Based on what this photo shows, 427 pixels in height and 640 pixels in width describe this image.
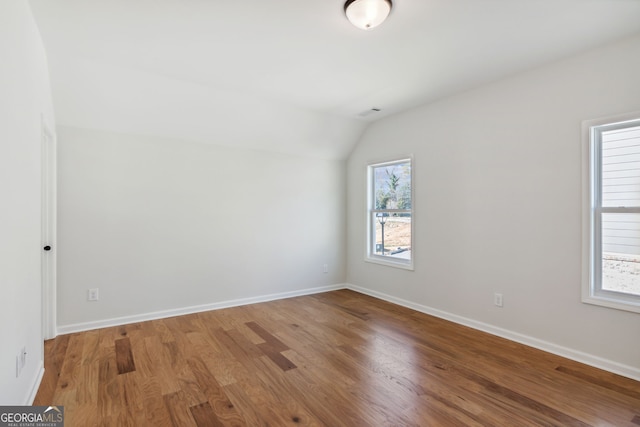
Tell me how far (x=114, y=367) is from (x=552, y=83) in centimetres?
439

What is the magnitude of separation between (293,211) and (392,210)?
4.74ft

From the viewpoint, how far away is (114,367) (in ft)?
8.26

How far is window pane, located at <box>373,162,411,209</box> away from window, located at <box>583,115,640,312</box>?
196 centimetres

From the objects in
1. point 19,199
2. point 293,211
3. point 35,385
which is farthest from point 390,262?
point 19,199

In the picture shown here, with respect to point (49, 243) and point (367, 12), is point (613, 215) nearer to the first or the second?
point (367, 12)

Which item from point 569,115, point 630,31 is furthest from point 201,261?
point 630,31

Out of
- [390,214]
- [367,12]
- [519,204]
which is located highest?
[367,12]

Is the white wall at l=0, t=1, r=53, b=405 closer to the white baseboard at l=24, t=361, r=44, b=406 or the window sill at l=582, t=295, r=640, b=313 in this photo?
the white baseboard at l=24, t=361, r=44, b=406

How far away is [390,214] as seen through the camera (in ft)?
15.0

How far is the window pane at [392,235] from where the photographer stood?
4309 millimetres

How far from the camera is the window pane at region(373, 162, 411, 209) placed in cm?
431

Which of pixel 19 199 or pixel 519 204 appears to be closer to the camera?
pixel 19 199

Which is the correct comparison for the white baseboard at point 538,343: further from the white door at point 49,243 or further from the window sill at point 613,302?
the white door at point 49,243

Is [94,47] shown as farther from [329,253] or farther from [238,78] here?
[329,253]
